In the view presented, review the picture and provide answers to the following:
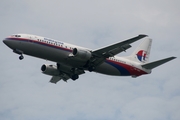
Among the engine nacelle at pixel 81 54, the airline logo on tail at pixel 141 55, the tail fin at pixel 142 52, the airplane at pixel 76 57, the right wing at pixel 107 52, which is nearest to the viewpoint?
the airplane at pixel 76 57

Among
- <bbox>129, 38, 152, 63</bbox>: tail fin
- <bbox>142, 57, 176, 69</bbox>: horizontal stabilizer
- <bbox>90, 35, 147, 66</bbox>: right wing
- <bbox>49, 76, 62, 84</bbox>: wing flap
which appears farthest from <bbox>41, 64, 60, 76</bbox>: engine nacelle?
<bbox>142, 57, 176, 69</bbox>: horizontal stabilizer

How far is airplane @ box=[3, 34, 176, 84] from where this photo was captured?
5538 centimetres

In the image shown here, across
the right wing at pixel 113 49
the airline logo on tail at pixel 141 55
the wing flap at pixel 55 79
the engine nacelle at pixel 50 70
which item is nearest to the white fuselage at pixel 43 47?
the right wing at pixel 113 49

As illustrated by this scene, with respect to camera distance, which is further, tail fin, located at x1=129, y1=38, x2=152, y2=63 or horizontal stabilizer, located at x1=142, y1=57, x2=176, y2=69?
tail fin, located at x1=129, y1=38, x2=152, y2=63

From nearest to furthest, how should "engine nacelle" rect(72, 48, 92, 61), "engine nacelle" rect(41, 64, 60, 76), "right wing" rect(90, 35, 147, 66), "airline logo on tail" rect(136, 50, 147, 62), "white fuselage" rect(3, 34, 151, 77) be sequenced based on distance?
"white fuselage" rect(3, 34, 151, 77) < "engine nacelle" rect(72, 48, 92, 61) < "right wing" rect(90, 35, 147, 66) < "engine nacelle" rect(41, 64, 60, 76) < "airline logo on tail" rect(136, 50, 147, 62)

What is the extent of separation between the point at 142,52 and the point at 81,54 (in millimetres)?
14630

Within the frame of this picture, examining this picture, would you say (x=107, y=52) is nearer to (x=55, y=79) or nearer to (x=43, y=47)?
(x=43, y=47)

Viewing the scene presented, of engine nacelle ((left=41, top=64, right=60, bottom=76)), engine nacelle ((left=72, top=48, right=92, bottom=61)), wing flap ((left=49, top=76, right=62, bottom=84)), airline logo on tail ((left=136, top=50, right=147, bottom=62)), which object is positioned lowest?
wing flap ((left=49, top=76, right=62, bottom=84))

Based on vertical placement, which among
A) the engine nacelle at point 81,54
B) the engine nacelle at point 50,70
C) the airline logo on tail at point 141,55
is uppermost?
the engine nacelle at point 81,54

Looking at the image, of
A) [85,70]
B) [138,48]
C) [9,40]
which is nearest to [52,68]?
[85,70]

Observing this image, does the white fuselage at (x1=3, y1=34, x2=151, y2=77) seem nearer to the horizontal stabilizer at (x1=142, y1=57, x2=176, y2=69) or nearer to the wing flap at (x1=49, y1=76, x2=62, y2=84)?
the wing flap at (x1=49, y1=76, x2=62, y2=84)

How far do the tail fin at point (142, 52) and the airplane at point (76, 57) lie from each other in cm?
21

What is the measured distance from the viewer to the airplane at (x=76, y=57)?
55375mm

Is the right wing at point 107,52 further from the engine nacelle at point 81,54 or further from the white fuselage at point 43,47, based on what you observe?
the white fuselage at point 43,47
